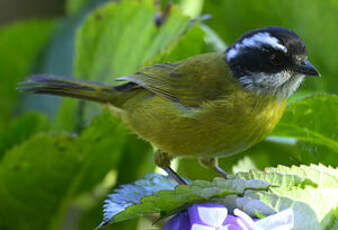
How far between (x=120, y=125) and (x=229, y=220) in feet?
2.87

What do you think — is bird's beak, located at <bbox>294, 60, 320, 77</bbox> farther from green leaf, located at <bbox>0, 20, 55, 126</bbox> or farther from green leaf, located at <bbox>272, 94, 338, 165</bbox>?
green leaf, located at <bbox>0, 20, 55, 126</bbox>

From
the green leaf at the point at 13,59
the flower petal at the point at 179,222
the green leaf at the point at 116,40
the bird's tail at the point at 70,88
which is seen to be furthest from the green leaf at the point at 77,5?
the flower petal at the point at 179,222

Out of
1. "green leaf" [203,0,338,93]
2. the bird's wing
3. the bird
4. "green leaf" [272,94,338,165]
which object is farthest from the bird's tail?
"green leaf" [272,94,338,165]

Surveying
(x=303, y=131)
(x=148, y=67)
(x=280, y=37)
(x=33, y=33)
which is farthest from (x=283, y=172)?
(x=33, y=33)

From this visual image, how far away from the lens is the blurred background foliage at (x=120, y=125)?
5.15 ft

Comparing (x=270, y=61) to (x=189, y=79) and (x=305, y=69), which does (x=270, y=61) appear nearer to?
(x=305, y=69)

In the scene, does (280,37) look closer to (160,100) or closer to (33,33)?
(160,100)

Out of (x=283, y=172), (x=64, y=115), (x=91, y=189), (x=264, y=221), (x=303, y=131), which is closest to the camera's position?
(x=264, y=221)

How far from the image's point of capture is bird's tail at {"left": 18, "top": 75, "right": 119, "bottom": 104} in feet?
6.26

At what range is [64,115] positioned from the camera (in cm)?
204

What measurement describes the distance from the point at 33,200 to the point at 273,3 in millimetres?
1001

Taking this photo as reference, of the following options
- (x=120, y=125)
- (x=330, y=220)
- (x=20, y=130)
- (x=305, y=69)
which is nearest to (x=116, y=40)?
(x=120, y=125)

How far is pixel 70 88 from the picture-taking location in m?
1.92

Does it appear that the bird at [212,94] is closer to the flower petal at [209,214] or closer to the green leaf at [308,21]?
the green leaf at [308,21]
